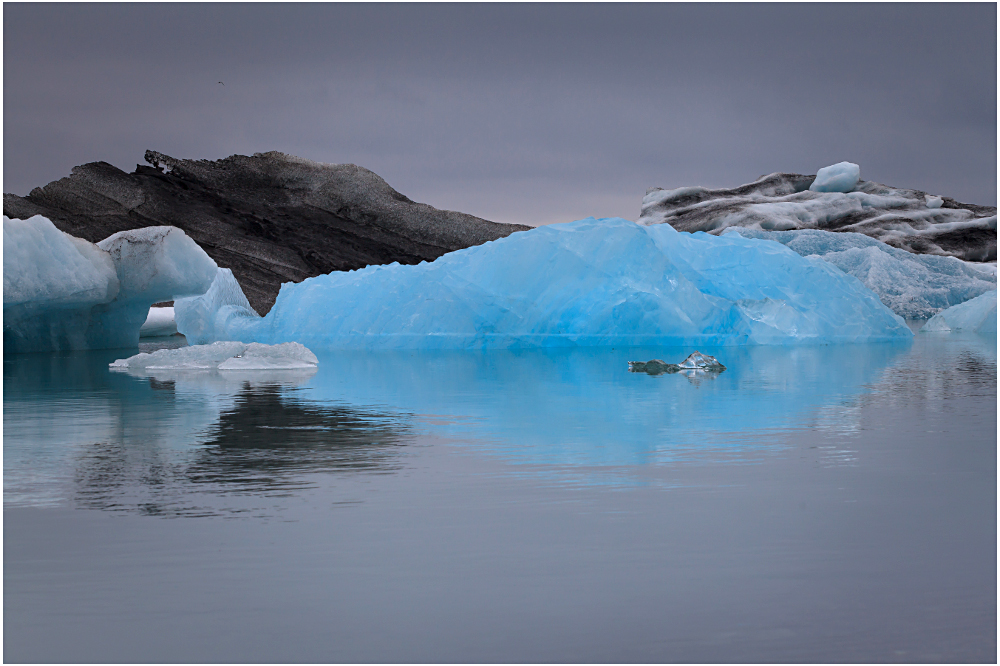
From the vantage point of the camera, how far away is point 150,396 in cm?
691

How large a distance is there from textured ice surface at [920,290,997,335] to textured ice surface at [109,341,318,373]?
50.9 feet

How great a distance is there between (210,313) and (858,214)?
27.5 m

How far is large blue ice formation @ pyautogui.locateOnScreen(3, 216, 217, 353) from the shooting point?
12.0 m

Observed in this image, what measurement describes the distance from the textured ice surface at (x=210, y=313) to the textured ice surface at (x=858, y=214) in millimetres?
20801

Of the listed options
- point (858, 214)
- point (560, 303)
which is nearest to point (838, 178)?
point (858, 214)

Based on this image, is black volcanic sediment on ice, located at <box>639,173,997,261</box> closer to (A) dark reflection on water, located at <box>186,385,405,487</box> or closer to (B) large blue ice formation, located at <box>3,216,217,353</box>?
(B) large blue ice formation, located at <box>3,216,217,353</box>

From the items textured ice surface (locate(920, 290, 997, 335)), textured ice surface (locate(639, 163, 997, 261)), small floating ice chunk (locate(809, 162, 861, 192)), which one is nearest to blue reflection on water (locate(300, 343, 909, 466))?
textured ice surface (locate(920, 290, 997, 335))

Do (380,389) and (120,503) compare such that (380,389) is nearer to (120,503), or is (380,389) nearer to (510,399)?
(510,399)

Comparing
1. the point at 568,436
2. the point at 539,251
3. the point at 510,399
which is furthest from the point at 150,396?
the point at 539,251

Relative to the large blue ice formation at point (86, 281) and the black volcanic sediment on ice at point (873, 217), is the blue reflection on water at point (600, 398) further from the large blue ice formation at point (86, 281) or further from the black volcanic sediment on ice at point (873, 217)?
the black volcanic sediment on ice at point (873, 217)

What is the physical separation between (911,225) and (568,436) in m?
34.8

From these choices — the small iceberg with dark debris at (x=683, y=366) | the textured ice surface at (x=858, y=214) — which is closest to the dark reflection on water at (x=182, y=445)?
the small iceberg with dark debris at (x=683, y=366)

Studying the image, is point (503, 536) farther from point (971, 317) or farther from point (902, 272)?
point (902, 272)

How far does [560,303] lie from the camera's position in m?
14.6
